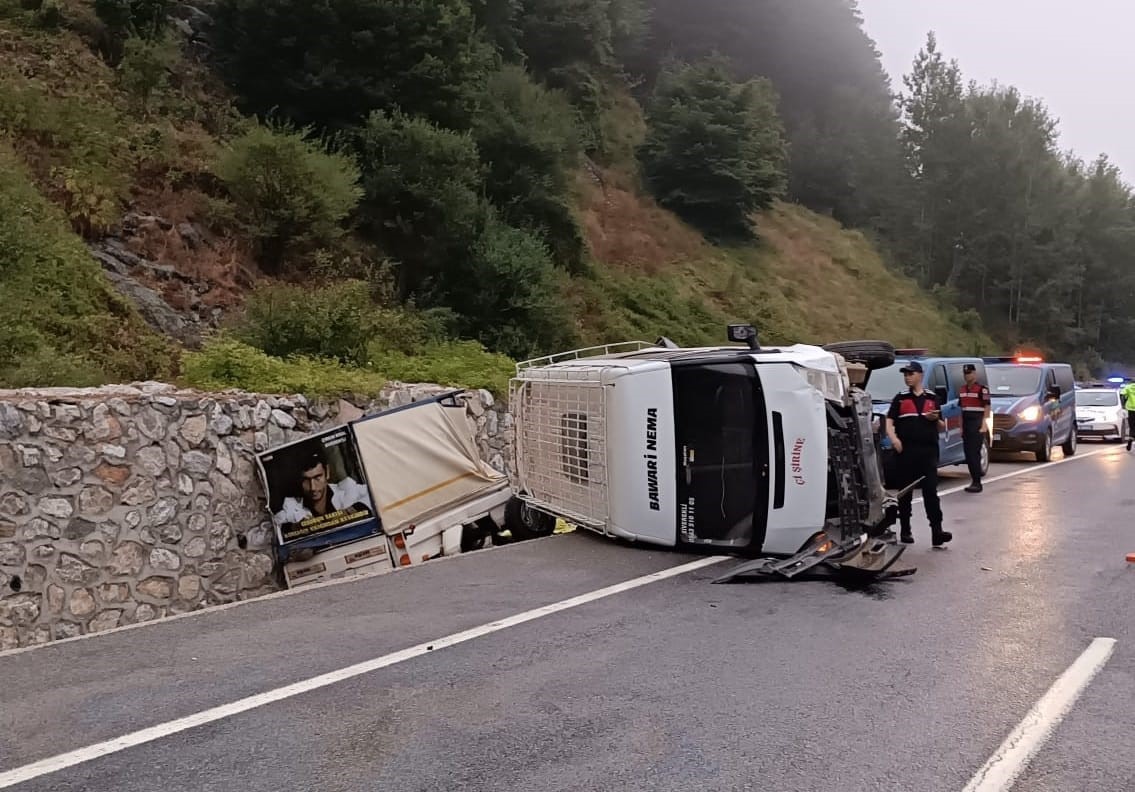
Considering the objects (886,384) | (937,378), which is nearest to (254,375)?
(886,384)

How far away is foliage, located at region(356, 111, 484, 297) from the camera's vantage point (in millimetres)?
16391

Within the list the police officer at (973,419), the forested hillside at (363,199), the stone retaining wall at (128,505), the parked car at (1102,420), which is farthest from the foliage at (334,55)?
the parked car at (1102,420)

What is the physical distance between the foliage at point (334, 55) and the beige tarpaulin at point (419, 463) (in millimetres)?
9651

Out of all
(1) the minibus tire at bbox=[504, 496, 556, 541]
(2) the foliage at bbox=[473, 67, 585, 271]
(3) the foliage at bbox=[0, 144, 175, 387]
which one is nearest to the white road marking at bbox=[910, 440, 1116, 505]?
(1) the minibus tire at bbox=[504, 496, 556, 541]

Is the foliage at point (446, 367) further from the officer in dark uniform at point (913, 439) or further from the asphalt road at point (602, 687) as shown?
the officer in dark uniform at point (913, 439)

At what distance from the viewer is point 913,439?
9.19m

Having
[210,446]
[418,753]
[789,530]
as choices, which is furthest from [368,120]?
[418,753]

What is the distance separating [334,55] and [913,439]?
13184 mm

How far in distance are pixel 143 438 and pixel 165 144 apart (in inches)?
321

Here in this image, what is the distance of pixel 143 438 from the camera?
7820 mm

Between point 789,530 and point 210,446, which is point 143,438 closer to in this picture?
point 210,446

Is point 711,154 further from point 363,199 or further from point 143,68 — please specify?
point 143,68

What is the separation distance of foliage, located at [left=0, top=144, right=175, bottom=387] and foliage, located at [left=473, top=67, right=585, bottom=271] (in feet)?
32.2

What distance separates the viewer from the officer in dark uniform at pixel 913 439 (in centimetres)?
898
